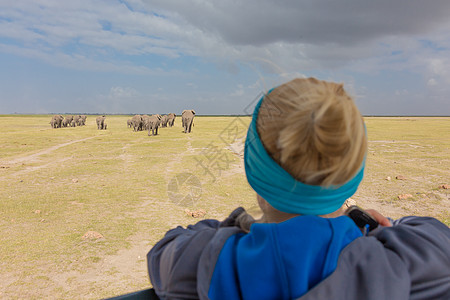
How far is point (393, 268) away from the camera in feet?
2.84

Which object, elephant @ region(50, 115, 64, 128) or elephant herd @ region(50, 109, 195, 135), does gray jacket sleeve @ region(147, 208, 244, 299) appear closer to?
elephant herd @ region(50, 109, 195, 135)

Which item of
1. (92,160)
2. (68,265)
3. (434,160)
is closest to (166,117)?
(92,160)

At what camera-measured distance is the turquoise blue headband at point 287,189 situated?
0.94 meters

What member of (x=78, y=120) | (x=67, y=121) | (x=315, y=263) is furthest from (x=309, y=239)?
(x=78, y=120)

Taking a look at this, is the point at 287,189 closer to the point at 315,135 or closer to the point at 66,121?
the point at 315,135

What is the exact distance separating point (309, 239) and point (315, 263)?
0.23ft

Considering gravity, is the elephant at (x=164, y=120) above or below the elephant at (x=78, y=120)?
above

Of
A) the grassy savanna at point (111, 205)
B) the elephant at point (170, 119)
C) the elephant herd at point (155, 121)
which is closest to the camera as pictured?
the grassy savanna at point (111, 205)

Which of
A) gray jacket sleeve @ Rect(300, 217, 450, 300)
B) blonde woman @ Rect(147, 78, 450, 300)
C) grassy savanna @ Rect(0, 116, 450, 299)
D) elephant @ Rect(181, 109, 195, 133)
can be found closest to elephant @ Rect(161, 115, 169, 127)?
elephant @ Rect(181, 109, 195, 133)

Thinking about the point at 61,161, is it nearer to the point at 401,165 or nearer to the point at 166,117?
the point at 401,165

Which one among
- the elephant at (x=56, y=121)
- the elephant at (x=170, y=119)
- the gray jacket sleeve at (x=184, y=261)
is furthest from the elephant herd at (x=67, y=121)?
the gray jacket sleeve at (x=184, y=261)

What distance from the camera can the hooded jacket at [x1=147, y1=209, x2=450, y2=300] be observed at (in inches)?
33.0

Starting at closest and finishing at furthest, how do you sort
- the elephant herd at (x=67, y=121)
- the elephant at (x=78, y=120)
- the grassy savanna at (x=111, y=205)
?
1. the grassy savanna at (x=111, y=205)
2. the elephant herd at (x=67, y=121)
3. the elephant at (x=78, y=120)

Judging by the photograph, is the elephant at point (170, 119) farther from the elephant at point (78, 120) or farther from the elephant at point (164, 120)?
the elephant at point (78, 120)
